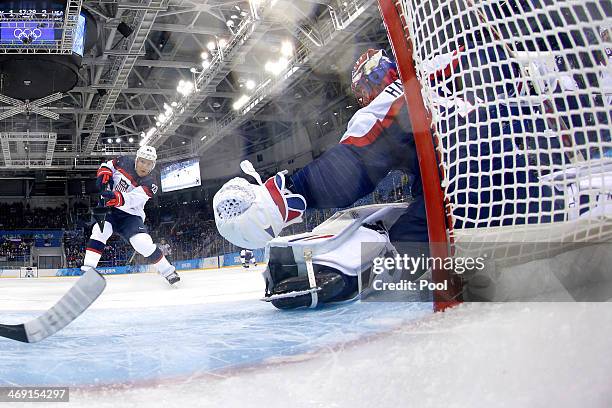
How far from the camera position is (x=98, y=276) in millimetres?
508

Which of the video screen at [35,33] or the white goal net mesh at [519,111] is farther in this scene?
the video screen at [35,33]

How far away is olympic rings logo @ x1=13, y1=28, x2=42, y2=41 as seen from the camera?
2.60 meters

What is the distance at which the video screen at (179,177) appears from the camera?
74.8 inches

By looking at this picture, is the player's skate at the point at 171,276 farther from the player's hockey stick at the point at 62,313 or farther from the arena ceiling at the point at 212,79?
the player's hockey stick at the point at 62,313

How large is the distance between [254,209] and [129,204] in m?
1.03

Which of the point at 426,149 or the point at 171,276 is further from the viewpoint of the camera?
the point at 171,276

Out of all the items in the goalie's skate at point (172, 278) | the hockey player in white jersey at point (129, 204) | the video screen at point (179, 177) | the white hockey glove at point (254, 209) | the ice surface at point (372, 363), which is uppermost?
the video screen at point (179, 177)

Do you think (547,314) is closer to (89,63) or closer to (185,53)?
(185,53)

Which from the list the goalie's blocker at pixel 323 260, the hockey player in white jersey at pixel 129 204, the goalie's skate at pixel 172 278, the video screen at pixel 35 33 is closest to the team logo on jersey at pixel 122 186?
the hockey player in white jersey at pixel 129 204

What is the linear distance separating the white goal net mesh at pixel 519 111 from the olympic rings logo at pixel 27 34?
295cm

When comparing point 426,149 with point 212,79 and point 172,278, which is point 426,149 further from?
point 212,79

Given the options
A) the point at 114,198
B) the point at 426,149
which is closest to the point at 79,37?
the point at 114,198

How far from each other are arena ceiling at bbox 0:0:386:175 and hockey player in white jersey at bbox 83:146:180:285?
1.22ft

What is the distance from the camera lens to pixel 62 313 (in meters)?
0.55
